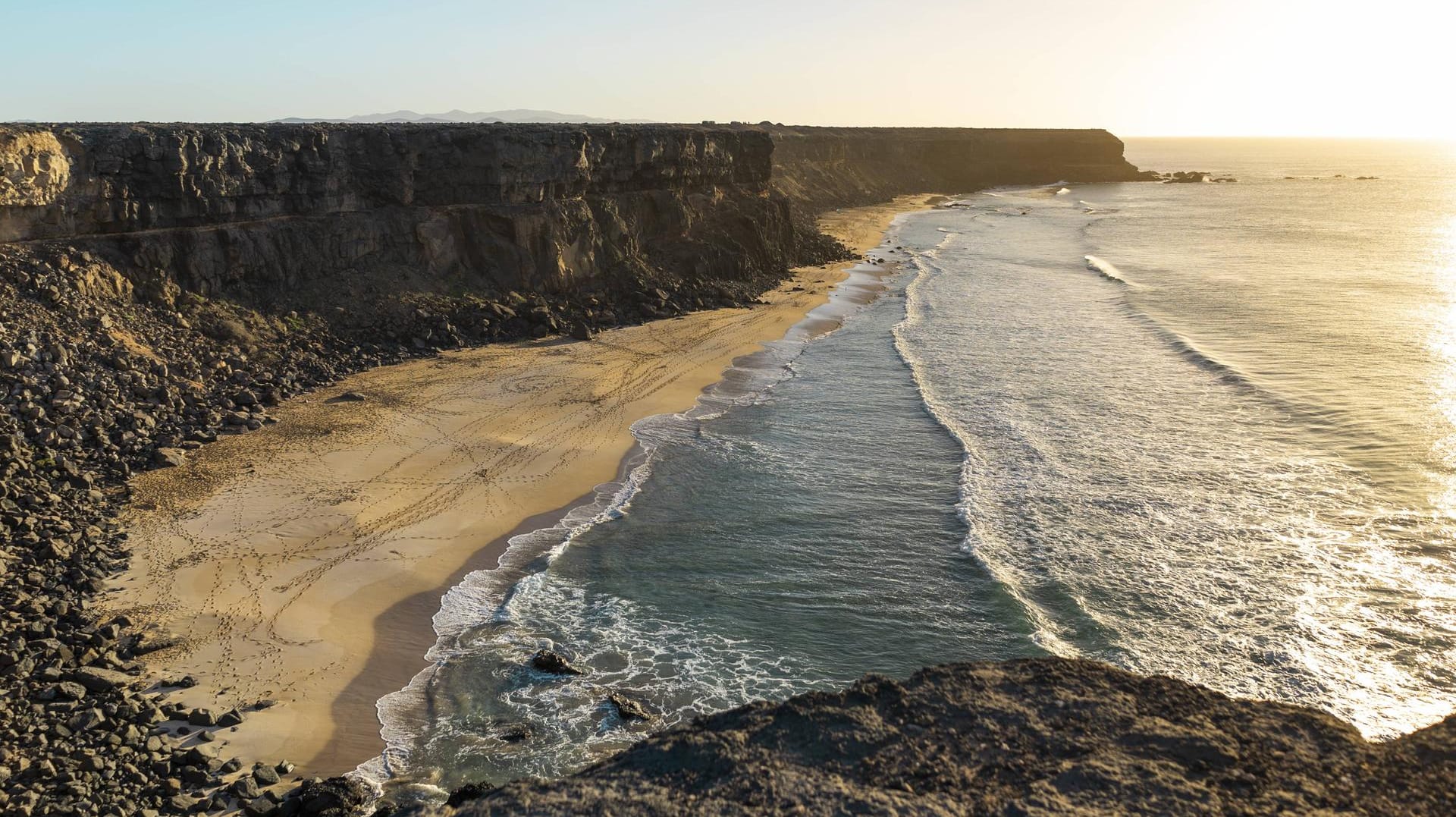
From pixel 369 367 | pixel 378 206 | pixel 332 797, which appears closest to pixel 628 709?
pixel 332 797

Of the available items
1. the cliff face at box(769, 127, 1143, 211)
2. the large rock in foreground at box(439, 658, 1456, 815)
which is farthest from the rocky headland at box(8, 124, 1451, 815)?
the cliff face at box(769, 127, 1143, 211)

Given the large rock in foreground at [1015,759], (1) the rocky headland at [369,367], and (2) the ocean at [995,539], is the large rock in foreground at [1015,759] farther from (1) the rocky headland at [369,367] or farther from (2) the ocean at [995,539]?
(2) the ocean at [995,539]

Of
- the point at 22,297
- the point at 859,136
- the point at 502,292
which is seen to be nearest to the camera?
the point at 22,297

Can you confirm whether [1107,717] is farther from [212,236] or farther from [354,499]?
[212,236]

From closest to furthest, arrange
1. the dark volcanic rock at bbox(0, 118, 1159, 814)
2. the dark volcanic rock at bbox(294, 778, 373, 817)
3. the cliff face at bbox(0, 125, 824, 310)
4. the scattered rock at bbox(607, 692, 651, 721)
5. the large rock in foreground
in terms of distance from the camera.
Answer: the large rock in foreground < the dark volcanic rock at bbox(294, 778, 373, 817) < the dark volcanic rock at bbox(0, 118, 1159, 814) < the scattered rock at bbox(607, 692, 651, 721) < the cliff face at bbox(0, 125, 824, 310)

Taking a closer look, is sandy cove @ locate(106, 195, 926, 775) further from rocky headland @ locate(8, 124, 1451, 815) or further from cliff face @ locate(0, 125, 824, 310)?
cliff face @ locate(0, 125, 824, 310)

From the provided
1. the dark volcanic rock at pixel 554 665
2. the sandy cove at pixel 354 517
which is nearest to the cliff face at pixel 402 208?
the sandy cove at pixel 354 517

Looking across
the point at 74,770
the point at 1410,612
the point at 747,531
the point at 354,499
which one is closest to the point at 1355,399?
the point at 1410,612

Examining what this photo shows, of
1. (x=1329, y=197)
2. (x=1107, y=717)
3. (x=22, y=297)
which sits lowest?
(x=1107, y=717)
